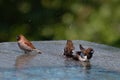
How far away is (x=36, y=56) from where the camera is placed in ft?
14.6

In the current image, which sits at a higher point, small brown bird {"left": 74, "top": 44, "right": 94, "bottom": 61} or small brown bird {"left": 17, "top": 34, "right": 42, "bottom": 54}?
small brown bird {"left": 74, "top": 44, "right": 94, "bottom": 61}

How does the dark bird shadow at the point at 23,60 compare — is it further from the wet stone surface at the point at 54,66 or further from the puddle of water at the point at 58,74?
the puddle of water at the point at 58,74

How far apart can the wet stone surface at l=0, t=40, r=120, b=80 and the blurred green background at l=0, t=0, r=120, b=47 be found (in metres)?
1.96

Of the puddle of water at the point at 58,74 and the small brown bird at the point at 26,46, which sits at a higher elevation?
the puddle of water at the point at 58,74

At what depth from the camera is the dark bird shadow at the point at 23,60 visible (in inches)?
153

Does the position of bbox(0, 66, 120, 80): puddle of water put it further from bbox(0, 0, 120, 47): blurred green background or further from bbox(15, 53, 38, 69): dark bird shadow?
bbox(0, 0, 120, 47): blurred green background

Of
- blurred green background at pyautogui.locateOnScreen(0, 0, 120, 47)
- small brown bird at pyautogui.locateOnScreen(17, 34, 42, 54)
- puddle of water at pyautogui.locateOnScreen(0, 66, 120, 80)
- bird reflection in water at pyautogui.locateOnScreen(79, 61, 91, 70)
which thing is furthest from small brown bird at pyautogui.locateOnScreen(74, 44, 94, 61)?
blurred green background at pyautogui.locateOnScreen(0, 0, 120, 47)

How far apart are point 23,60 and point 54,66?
37 centimetres

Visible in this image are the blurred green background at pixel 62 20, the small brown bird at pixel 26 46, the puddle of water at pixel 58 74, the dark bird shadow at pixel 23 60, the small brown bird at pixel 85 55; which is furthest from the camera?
the blurred green background at pixel 62 20

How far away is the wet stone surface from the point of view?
3488mm

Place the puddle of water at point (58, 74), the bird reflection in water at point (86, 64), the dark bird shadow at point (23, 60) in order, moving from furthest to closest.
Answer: the bird reflection in water at point (86, 64), the dark bird shadow at point (23, 60), the puddle of water at point (58, 74)

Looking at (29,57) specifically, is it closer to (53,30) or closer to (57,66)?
(57,66)

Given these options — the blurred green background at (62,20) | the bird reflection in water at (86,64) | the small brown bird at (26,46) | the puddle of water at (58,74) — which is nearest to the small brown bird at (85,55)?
the bird reflection in water at (86,64)

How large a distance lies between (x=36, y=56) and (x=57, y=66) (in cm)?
57
